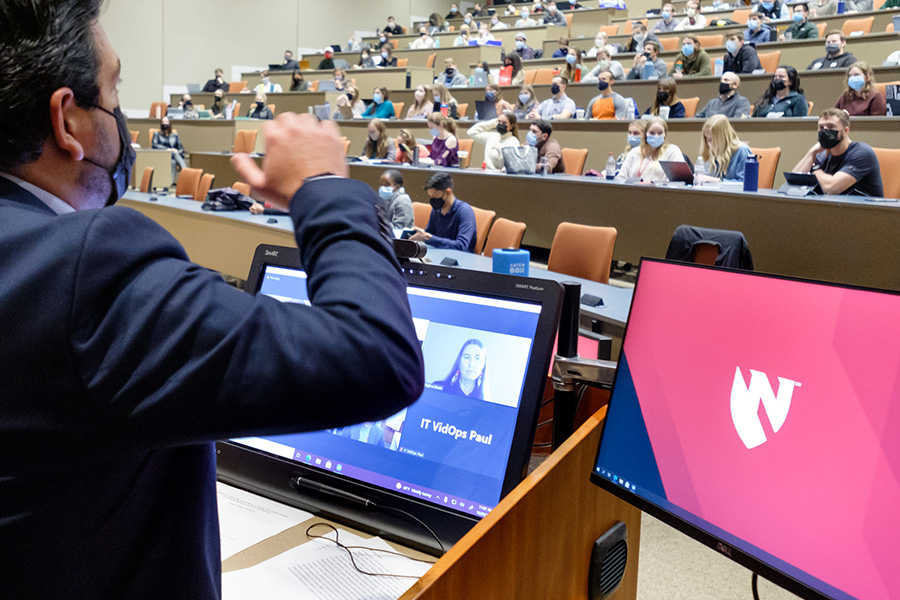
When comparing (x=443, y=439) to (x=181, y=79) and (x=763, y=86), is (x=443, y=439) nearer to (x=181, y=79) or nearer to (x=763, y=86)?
(x=763, y=86)

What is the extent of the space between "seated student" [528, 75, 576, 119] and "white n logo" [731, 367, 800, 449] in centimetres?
713

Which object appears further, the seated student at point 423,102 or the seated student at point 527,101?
the seated student at point 423,102

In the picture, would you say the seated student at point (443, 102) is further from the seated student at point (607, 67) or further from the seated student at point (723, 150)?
the seated student at point (723, 150)

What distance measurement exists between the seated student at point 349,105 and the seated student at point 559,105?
2789mm

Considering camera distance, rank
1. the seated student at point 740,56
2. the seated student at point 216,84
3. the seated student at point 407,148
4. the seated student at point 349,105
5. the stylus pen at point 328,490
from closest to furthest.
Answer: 1. the stylus pen at point 328,490
2. the seated student at point 407,148
3. the seated student at point 740,56
4. the seated student at point 349,105
5. the seated student at point 216,84

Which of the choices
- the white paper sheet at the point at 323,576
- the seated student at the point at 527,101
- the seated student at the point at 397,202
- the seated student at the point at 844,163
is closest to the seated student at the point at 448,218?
the seated student at the point at 397,202

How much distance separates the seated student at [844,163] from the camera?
13.8 feet

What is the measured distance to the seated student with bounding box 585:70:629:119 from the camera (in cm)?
711

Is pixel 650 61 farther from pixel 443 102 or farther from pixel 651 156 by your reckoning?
pixel 651 156

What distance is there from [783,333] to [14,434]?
24.5 inches

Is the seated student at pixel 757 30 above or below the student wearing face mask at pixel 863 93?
above

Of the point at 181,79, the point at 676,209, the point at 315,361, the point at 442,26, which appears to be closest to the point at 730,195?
the point at 676,209

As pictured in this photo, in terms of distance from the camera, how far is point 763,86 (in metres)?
6.62

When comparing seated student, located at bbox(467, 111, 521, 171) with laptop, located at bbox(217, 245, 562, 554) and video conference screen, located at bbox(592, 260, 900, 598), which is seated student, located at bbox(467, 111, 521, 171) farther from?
video conference screen, located at bbox(592, 260, 900, 598)
